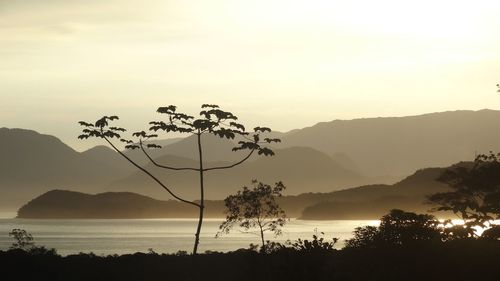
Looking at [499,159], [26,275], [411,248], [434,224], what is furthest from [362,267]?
[499,159]

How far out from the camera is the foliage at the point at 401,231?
162 feet

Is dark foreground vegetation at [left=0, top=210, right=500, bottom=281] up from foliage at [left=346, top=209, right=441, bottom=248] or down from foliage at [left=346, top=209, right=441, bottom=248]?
down

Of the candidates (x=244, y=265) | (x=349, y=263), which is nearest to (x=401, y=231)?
(x=349, y=263)

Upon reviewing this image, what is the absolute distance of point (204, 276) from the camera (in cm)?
4431

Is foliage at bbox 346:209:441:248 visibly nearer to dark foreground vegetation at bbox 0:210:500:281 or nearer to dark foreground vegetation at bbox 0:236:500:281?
dark foreground vegetation at bbox 0:210:500:281

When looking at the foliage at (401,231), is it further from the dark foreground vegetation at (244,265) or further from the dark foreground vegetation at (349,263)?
the dark foreground vegetation at (244,265)

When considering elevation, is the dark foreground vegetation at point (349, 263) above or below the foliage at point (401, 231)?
below

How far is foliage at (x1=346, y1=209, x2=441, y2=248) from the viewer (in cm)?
4938

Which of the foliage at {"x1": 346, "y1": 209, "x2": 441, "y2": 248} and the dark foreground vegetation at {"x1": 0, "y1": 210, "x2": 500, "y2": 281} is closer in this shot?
the dark foreground vegetation at {"x1": 0, "y1": 210, "x2": 500, "y2": 281}

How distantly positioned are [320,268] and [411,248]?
14.2m

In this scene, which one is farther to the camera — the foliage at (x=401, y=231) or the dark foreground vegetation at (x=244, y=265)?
the foliage at (x=401, y=231)

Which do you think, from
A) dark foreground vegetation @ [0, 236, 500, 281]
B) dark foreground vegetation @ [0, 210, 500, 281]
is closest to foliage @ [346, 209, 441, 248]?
dark foreground vegetation @ [0, 210, 500, 281]

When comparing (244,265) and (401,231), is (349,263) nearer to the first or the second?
(244,265)

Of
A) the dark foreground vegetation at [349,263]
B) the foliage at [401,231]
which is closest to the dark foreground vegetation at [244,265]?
the dark foreground vegetation at [349,263]
